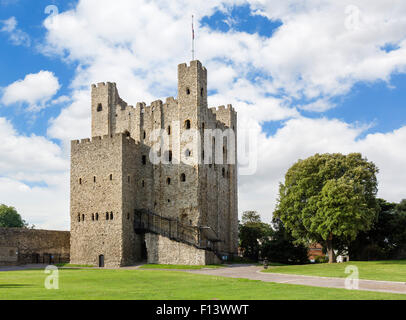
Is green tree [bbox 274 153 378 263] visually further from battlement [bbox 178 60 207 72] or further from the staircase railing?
battlement [bbox 178 60 207 72]

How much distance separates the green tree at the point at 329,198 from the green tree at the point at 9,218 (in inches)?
2087

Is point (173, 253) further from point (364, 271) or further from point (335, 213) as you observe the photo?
point (364, 271)

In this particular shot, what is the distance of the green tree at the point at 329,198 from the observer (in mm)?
40281

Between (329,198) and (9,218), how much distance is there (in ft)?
199

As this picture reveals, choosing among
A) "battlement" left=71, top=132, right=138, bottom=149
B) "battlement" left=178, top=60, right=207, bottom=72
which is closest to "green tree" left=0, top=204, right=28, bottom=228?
"battlement" left=71, top=132, right=138, bottom=149

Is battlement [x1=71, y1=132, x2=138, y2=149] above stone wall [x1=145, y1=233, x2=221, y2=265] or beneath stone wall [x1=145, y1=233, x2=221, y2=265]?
above

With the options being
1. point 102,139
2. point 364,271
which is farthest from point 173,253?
point 364,271

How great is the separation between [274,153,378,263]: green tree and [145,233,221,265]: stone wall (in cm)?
941

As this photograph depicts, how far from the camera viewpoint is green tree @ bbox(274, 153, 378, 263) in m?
40.3

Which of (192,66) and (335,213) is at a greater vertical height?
(192,66)

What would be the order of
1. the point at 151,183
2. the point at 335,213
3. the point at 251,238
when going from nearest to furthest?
the point at 335,213, the point at 151,183, the point at 251,238

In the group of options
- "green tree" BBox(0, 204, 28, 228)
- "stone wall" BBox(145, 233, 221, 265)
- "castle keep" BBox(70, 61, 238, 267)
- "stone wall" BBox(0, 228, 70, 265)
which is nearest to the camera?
"stone wall" BBox(145, 233, 221, 265)

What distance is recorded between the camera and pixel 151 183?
49625 mm
